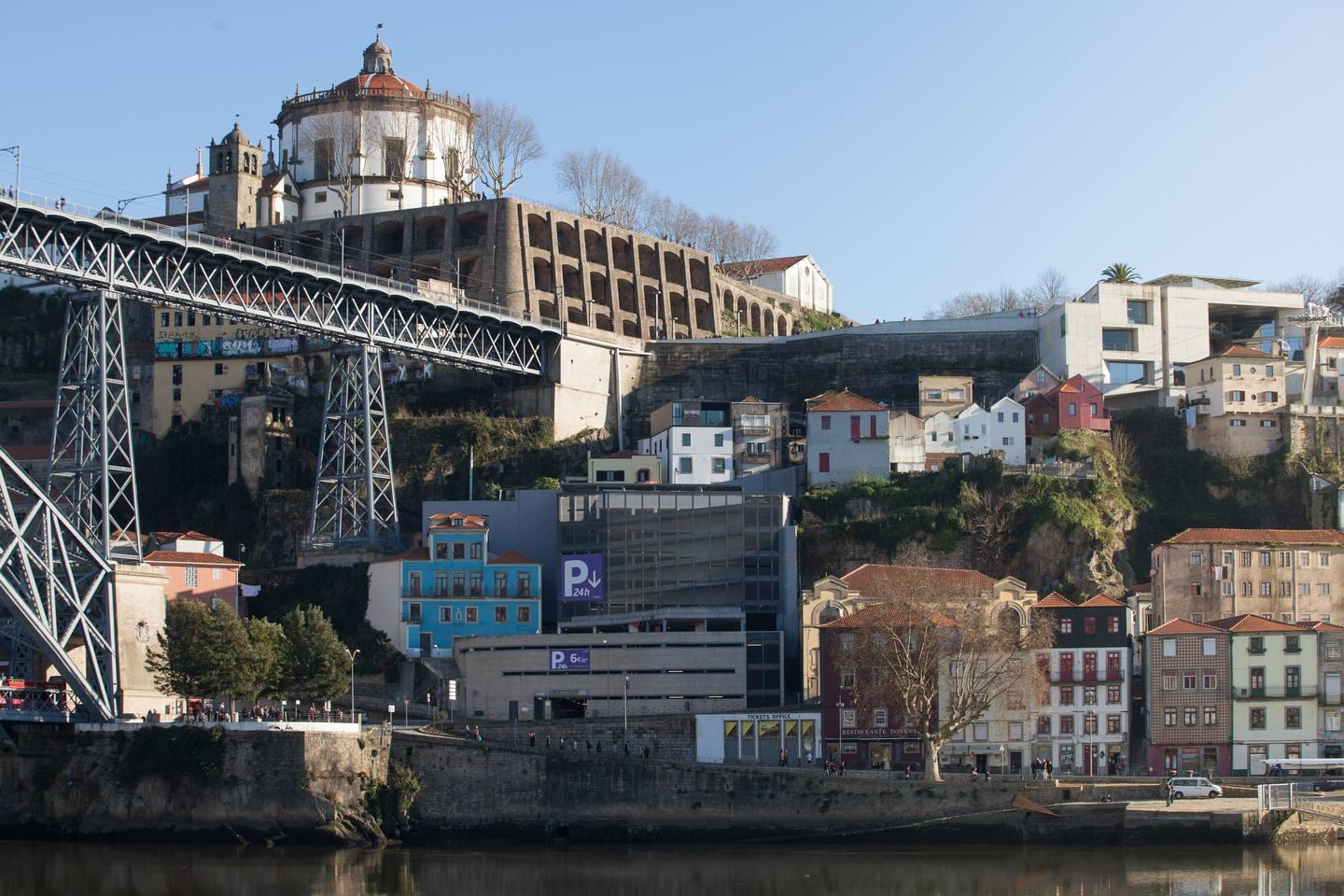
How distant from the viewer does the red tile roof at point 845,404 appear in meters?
97.1

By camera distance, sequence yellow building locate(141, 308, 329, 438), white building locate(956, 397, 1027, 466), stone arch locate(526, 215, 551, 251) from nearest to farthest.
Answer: white building locate(956, 397, 1027, 466), yellow building locate(141, 308, 329, 438), stone arch locate(526, 215, 551, 251)

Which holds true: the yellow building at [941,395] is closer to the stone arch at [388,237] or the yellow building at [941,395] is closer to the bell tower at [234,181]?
the stone arch at [388,237]

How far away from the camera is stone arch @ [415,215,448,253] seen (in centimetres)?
11731

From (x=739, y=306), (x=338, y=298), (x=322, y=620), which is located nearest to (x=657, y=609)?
(x=322, y=620)

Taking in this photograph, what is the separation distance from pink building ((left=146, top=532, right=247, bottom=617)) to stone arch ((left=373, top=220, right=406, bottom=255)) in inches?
1163

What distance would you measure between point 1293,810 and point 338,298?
157ft

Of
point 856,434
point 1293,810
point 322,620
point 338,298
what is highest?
point 338,298

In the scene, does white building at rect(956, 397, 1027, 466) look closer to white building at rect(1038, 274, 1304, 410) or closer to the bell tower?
white building at rect(1038, 274, 1304, 410)

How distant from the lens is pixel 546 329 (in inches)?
4154

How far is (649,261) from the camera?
123688 millimetres

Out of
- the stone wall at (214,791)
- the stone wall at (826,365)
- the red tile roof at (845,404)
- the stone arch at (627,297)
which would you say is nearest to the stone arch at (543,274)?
the stone arch at (627,297)

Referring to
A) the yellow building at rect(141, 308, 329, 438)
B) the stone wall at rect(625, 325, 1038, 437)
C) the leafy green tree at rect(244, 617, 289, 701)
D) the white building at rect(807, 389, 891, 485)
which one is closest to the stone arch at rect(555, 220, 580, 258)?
the stone wall at rect(625, 325, 1038, 437)

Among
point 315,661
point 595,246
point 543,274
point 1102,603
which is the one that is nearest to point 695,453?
point 543,274

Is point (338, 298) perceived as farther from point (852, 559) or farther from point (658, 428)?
point (852, 559)
